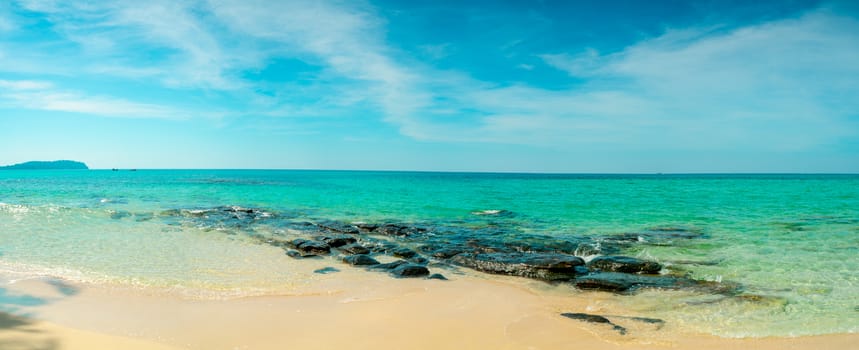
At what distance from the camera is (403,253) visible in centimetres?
1584

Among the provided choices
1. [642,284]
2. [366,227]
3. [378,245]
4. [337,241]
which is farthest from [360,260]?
[366,227]

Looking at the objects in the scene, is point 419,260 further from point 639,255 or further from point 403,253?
point 639,255

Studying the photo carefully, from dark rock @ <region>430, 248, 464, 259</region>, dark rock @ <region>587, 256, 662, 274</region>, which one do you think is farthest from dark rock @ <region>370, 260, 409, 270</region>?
dark rock @ <region>587, 256, 662, 274</region>

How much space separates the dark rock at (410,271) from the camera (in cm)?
1237

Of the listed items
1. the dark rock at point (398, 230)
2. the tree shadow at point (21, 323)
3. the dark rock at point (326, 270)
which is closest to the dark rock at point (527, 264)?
the dark rock at point (326, 270)

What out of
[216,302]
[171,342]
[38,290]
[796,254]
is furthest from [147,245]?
[796,254]

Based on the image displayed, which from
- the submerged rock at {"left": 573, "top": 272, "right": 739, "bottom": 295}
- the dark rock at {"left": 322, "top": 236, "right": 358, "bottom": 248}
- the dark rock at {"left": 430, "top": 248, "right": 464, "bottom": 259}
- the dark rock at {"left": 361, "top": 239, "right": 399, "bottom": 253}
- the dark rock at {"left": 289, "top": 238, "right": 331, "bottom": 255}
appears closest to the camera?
the submerged rock at {"left": 573, "top": 272, "right": 739, "bottom": 295}

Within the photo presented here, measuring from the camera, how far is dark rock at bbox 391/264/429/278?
12.4m

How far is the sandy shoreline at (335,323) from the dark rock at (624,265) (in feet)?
9.98

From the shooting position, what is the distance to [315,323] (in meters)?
8.05

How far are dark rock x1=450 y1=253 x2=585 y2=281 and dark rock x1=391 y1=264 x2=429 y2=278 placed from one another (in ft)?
6.34

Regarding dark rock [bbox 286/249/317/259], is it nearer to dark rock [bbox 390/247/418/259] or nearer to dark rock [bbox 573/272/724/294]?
dark rock [bbox 390/247/418/259]

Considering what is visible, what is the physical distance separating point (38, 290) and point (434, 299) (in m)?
8.65

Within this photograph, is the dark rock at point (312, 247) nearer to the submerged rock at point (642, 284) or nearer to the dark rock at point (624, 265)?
the submerged rock at point (642, 284)
